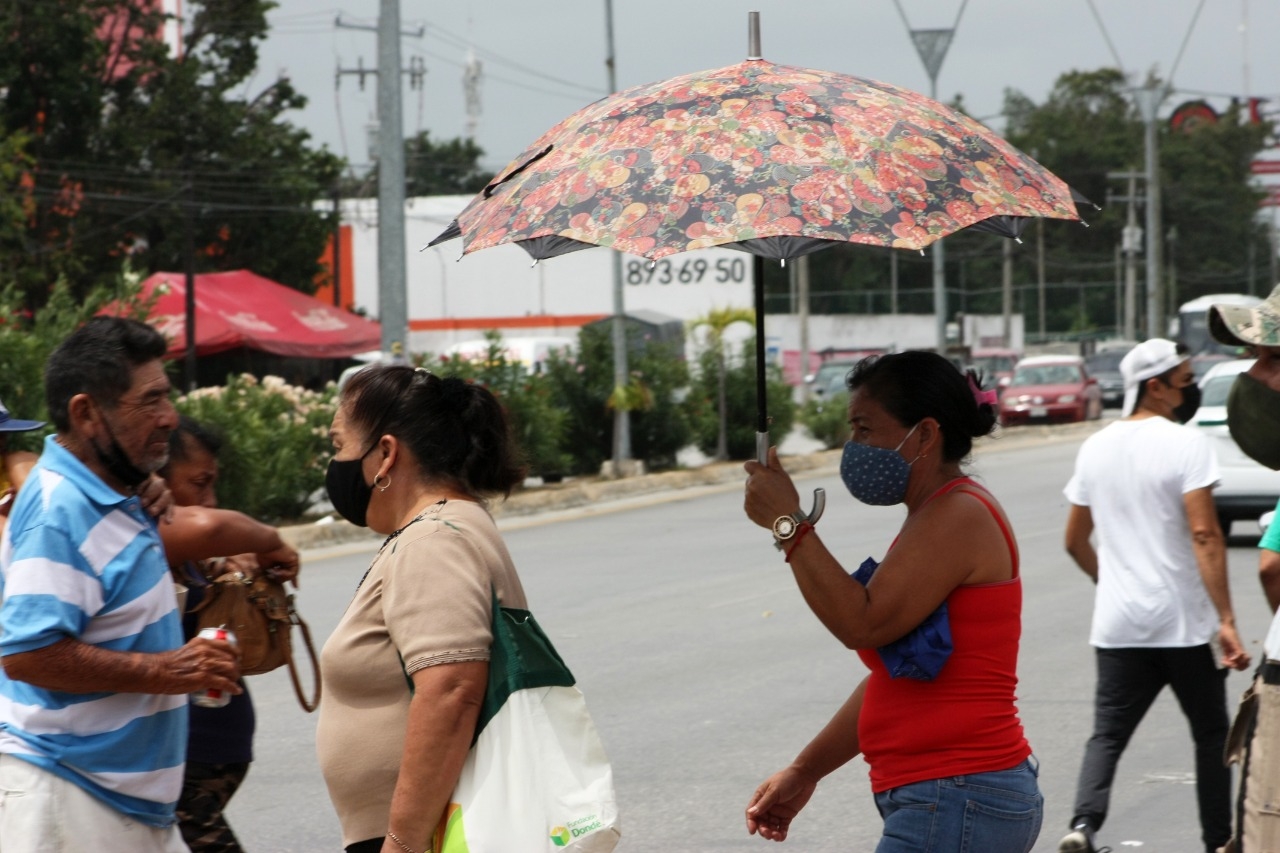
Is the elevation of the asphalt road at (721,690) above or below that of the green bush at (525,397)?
below

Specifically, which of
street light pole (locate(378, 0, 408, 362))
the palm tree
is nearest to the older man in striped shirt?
street light pole (locate(378, 0, 408, 362))

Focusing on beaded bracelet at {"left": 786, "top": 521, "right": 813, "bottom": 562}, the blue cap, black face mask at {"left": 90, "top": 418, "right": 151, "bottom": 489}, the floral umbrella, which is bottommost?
beaded bracelet at {"left": 786, "top": 521, "right": 813, "bottom": 562}

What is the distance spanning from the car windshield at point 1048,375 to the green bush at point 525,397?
1954cm

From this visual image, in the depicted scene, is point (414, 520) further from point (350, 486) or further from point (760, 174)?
point (760, 174)

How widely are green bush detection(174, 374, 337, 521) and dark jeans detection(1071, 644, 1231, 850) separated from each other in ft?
35.1

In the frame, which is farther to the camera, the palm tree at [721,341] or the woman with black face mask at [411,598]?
the palm tree at [721,341]

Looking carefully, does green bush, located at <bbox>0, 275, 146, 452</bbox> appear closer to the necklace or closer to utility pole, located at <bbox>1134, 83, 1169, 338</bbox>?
the necklace

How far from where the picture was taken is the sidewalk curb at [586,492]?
635 inches

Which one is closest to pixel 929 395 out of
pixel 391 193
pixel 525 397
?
pixel 391 193

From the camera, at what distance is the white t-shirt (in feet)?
18.6

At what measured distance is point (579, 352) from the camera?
2444 cm

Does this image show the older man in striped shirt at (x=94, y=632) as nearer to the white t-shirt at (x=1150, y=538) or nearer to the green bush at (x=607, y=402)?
the white t-shirt at (x=1150, y=538)

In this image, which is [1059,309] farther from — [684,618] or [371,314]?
[684,618]

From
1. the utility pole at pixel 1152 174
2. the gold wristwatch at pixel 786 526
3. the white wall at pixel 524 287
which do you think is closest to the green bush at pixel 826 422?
the utility pole at pixel 1152 174
